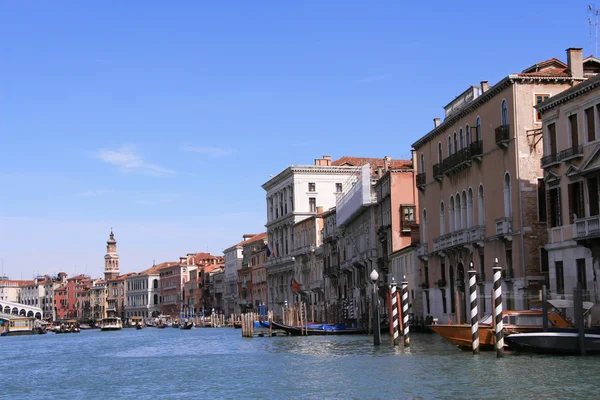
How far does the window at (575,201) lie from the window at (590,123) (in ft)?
4.53

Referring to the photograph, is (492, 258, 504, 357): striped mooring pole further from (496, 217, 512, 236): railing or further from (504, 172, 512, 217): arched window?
(504, 172, 512, 217): arched window

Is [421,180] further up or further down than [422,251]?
further up

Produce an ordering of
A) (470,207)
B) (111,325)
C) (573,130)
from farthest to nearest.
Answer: (111,325), (470,207), (573,130)

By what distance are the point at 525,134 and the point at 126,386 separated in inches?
663

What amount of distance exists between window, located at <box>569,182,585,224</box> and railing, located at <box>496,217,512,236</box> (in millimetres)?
4583

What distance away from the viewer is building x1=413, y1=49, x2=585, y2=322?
31922mm

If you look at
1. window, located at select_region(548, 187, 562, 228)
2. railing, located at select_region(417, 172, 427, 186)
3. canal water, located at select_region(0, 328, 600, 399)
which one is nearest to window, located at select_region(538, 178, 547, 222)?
window, located at select_region(548, 187, 562, 228)

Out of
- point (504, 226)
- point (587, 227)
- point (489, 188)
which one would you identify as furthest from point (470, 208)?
point (587, 227)

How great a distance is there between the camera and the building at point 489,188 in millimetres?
31922

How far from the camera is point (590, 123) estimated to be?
27.4m

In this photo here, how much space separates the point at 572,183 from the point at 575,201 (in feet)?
1.77

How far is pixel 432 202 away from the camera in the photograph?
138 ft

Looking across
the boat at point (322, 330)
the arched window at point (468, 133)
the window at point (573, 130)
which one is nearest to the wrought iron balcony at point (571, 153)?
the window at point (573, 130)

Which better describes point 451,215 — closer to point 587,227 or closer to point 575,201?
point 575,201
